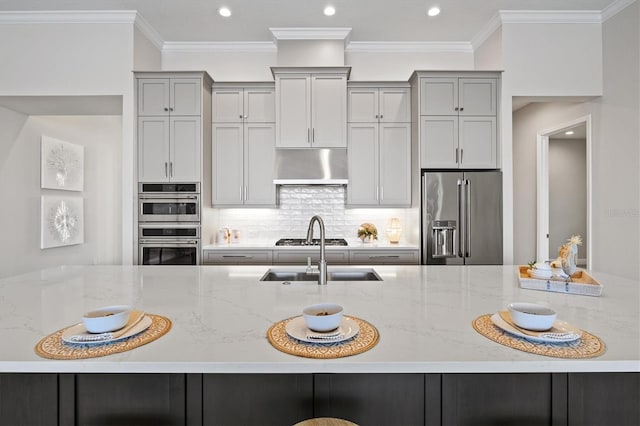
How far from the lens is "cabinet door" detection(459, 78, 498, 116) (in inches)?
137

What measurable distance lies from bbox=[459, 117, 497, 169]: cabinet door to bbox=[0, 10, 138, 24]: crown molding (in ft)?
11.4

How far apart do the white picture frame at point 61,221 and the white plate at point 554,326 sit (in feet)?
16.0

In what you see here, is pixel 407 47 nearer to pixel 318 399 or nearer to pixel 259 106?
pixel 259 106

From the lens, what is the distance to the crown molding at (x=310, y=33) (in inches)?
145

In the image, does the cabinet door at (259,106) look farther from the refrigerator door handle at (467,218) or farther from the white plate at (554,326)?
the white plate at (554,326)

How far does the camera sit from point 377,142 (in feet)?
12.3

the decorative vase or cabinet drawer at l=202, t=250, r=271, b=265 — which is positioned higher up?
the decorative vase

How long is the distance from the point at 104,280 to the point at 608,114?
14.5ft

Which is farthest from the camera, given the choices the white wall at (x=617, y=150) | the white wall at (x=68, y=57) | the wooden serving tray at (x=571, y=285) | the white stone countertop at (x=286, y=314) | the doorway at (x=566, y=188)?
the doorway at (x=566, y=188)

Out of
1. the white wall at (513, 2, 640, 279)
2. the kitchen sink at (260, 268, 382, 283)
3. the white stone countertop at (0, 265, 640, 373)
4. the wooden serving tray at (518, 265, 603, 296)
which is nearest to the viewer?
the white stone countertop at (0, 265, 640, 373)

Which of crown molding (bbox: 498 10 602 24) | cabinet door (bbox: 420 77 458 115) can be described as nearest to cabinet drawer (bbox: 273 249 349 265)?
cabinet door (bbox: 420 77 458 115)

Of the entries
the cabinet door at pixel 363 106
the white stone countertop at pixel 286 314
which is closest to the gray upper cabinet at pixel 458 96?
the cabinet door at pixel 363 106

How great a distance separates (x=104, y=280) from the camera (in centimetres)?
184

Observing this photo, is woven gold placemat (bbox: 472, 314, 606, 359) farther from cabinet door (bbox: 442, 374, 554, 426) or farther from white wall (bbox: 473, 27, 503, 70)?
white wall (bbox: 473, 27, 503, 70)
